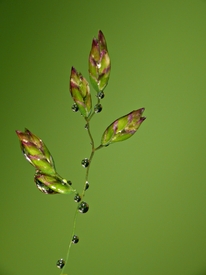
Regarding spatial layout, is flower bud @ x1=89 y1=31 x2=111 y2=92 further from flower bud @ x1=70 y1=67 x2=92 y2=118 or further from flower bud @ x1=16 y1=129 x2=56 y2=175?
flower bud @ x1=16 y1=129 x2=56 y2=175

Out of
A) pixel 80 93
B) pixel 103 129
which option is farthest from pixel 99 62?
pixel 103 129

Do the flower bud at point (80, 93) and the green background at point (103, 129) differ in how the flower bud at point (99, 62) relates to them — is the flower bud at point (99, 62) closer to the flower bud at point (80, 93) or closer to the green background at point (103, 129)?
the flower bud at point (80, 93)

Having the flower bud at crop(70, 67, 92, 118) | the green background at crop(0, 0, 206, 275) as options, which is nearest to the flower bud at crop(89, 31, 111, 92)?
the flower bud at crop(70, 67, 92, 118)

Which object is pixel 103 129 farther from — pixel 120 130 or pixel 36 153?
pixel 36 153

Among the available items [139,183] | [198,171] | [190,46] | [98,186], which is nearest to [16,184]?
[98,186]

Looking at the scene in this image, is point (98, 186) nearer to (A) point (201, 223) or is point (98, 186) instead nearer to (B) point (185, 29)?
(A) point (201, 223)
